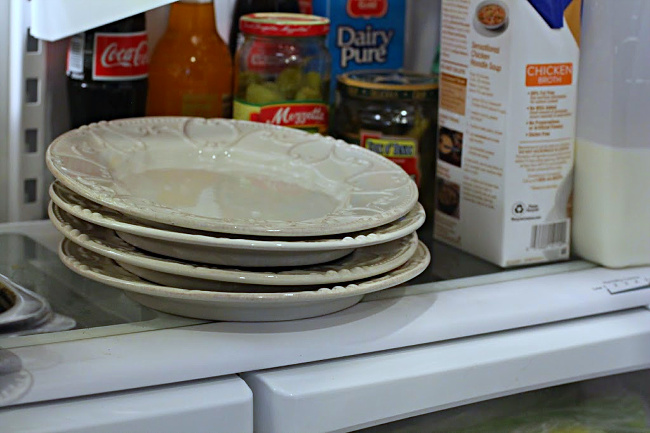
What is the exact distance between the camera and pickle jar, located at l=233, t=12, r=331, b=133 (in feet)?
3.44

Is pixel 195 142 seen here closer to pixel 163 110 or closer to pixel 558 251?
pixel 163 110

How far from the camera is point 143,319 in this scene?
2.53 ft

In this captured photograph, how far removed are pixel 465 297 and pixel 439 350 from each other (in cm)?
9

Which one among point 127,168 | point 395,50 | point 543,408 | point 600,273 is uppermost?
point 395,50

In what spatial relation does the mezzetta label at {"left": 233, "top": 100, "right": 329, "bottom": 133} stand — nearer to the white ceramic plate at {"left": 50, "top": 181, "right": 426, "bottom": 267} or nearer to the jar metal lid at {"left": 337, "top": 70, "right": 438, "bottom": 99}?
the jar metal lid at {"left": 337, "top": 70, "right": 438, "bottom": 99}

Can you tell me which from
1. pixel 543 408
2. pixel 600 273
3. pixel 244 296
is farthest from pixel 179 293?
pixel 600 273

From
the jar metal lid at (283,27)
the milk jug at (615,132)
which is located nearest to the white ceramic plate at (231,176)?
the jar metal lid at (283,27)

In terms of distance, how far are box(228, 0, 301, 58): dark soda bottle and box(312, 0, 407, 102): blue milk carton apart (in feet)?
0.12

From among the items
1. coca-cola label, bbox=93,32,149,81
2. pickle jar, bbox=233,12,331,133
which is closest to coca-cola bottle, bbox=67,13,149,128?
coca-cola label, bbox=93,32,149,81

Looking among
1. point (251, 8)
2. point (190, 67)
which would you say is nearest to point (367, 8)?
point (251, 8)

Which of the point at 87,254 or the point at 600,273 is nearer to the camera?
the point at 87,254

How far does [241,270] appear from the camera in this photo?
75 centimetres

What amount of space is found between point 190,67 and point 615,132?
18.7 inches

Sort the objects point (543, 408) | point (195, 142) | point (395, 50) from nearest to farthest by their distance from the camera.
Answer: point (543, 408)
point (195, 142)
point (395, 50)
